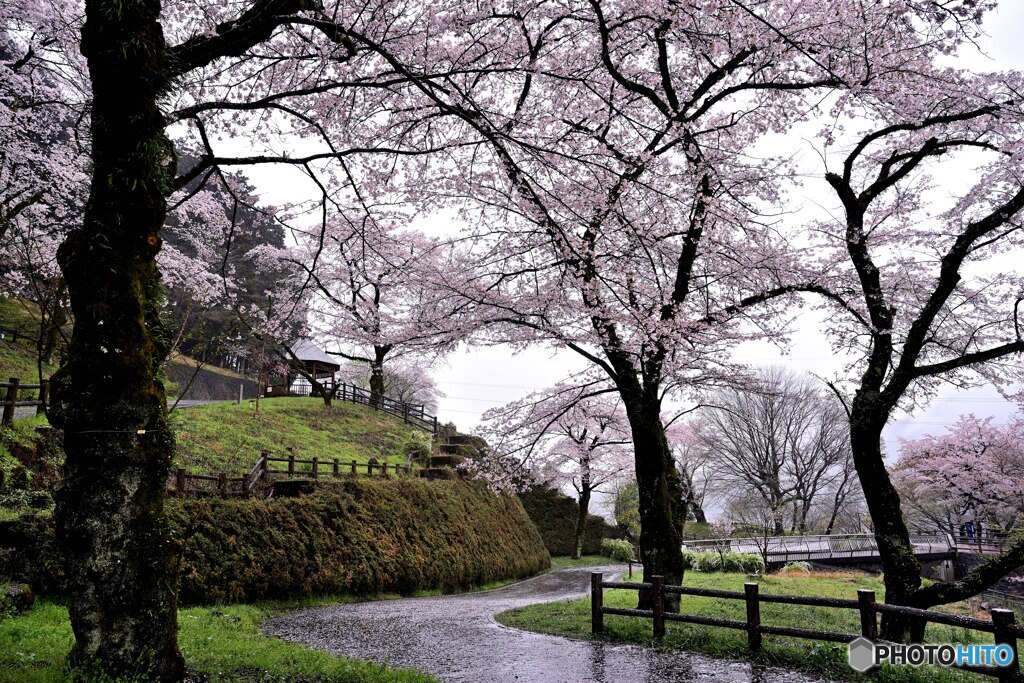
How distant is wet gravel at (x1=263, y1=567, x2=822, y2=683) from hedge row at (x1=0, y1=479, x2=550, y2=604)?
1131mm

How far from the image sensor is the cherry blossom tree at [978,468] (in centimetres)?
2258

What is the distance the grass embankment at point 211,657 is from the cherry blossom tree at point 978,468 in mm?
23802

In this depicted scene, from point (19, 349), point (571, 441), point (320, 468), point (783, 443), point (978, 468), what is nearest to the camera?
point (320, 468)

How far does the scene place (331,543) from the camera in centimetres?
1314

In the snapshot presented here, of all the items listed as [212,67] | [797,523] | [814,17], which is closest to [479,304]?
[212,67]

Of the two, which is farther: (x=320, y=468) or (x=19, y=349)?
(x=19, y=349)

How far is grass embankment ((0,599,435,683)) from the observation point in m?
4.75

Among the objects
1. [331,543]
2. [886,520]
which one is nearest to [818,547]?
[886,520]

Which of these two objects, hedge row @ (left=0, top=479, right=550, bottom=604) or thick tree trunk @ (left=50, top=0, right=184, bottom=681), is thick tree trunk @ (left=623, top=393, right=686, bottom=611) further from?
thick tree trunk @ (left=50, top=0, right=184, bottom=681)

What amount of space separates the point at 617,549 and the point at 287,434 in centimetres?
1776

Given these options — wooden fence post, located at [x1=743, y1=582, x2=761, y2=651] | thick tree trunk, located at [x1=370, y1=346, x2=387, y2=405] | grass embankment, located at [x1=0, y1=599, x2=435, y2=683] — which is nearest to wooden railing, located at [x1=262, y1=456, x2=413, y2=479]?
grass embankment, located at [x1=0, y1=599, x2=435, y2=683]

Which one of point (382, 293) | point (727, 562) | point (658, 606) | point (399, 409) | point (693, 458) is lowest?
point (727, 562)

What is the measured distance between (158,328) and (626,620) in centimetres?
887

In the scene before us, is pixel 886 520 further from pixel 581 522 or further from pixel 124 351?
pixel 581 522
